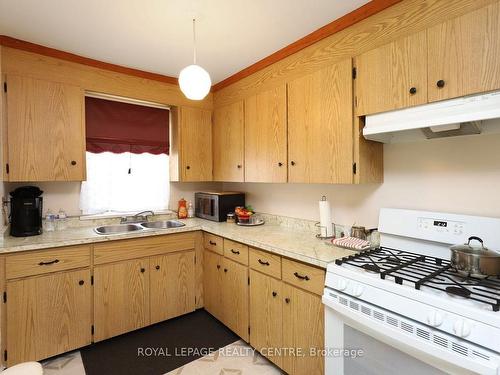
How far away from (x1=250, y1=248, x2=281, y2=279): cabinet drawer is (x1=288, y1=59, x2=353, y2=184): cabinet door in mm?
612

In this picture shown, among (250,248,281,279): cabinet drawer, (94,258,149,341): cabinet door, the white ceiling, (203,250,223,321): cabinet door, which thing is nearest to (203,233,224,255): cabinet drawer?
(203,250,223,321): cabinet door

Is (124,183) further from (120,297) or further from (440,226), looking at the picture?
(440,226)

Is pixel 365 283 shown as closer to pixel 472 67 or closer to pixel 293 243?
pixel 293 243

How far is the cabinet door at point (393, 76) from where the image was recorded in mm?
1393

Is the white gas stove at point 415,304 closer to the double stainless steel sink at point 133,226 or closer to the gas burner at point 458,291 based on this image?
the gas burner at point 458,291

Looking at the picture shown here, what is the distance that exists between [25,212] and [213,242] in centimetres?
149

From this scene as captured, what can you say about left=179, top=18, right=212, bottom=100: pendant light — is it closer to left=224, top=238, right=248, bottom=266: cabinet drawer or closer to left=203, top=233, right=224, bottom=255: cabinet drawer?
left=224, top=238, right=248, bottom=266: cabinet drawer

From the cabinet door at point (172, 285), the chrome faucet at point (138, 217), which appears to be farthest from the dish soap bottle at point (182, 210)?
the cabinet door at point (172, 285)

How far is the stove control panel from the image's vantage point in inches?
56.2

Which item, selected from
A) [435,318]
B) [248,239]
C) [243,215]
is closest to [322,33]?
[248,239]

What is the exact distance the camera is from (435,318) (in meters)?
1.01

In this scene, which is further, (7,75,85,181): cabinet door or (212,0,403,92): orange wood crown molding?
(7,75,85,181): cabinet door

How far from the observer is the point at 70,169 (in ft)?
7.51

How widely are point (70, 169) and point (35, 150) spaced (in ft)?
0.90
